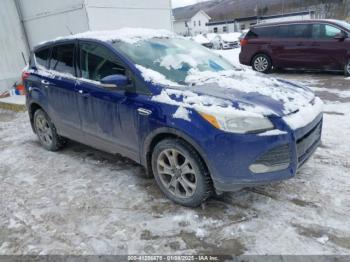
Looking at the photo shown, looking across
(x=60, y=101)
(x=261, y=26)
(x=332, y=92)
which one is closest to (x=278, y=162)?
(x=60, y=101)

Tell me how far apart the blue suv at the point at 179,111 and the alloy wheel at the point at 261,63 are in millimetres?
6923

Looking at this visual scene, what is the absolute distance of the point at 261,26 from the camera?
10.9 m

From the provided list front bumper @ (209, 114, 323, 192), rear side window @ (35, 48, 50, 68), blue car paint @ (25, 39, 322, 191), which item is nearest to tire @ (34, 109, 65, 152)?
blue car paint @ (25, 39, 322, 191)

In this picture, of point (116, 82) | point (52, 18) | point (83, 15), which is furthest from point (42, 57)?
point (52, 18)

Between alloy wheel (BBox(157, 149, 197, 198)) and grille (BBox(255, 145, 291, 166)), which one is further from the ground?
grille (BBox(255, 145, 291, 166))

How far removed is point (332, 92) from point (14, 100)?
8196mm

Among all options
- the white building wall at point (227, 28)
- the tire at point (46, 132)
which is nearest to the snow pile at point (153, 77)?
the tire at point (46, 132)

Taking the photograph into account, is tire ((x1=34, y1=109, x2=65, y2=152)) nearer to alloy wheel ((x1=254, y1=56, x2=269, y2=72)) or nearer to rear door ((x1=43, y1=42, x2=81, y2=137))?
rear door ((x1=43, y1=42, x2=81, y2=137))

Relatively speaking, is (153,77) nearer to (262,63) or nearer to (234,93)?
(234,93)

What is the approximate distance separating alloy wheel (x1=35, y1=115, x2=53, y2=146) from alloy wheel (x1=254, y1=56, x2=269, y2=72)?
7.92m

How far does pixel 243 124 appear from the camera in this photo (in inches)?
112

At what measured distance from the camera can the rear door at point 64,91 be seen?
4.32 meters

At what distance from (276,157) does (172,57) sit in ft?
5.69

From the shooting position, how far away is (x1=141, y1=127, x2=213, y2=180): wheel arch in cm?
299
